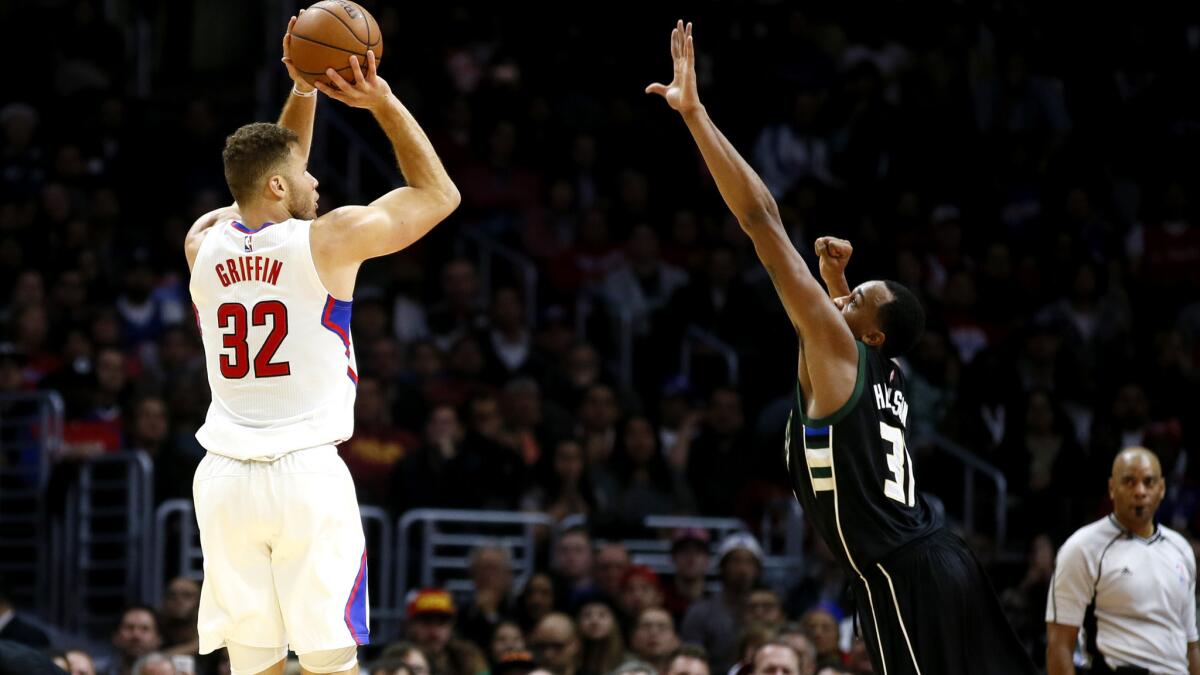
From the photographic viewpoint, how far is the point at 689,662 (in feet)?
36.9

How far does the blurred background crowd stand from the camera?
1391 cm

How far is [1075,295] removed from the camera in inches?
708

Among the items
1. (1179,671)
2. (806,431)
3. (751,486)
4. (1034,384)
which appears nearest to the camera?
(806,431)

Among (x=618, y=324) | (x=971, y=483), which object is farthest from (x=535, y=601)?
(x=618, y=324)

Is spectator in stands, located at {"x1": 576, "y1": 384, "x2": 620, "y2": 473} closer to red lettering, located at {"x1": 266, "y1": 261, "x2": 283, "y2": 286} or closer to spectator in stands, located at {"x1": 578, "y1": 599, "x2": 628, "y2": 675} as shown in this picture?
spectator in stands, located at {"x1": 578, "y1": 599, "x2": 628, "y2": 675}

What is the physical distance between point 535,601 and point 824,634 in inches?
87.0

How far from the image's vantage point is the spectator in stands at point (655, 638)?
12609 millimetres

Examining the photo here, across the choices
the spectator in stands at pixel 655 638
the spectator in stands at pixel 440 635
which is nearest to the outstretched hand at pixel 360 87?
the spectator in stands at pixel 440 635

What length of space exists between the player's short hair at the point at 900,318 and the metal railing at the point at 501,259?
10701 mm

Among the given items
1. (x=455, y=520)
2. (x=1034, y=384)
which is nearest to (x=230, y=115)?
(x=455, y=520)

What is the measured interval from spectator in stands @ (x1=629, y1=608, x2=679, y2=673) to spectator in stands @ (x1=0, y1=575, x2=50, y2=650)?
163 inches

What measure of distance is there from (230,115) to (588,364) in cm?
528

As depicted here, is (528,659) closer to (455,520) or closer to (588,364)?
(455,520)

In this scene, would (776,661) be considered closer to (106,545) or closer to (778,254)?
(778,254)
